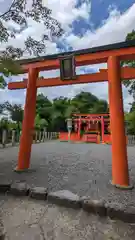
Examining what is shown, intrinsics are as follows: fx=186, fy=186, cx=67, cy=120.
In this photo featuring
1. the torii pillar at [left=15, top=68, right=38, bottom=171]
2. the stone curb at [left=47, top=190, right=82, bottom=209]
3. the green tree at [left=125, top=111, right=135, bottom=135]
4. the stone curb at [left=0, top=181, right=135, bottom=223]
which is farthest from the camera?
the green tree at [left=125, top=111, right=135, bottom=135]

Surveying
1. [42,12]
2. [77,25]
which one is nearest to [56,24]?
[42,12]

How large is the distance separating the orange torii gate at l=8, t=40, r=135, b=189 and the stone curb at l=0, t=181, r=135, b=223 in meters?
0.88

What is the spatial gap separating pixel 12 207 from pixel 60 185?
88cm

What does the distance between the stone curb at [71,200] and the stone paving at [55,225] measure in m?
0.07

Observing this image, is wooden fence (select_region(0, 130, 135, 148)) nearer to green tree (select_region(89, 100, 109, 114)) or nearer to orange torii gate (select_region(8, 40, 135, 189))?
orange torii gate (select_region(8, 40, 135, 189))

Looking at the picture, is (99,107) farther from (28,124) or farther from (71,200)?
(71,200)

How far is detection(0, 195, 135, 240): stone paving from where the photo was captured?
1.89 m

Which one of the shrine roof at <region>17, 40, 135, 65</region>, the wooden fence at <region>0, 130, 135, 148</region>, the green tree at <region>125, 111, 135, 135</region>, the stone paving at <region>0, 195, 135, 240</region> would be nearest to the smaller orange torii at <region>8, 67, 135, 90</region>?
the shrine roof at <region>17, 40, 135, 65</region>

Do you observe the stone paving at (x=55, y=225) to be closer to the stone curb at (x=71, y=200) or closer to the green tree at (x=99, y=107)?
the stone curb at (x=71, y=200)

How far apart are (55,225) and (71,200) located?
1.41 feet

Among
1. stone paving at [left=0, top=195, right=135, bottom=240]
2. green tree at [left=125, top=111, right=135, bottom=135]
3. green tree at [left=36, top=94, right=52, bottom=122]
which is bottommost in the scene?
stone paving at [left=0, top=195, right=135, bottom=240]

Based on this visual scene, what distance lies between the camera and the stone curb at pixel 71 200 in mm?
2186

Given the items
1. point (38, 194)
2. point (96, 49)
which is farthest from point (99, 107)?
point (38, 194)

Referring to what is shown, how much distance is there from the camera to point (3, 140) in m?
8.61
